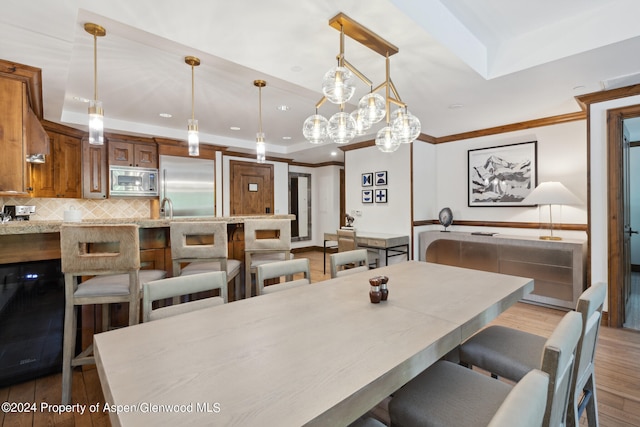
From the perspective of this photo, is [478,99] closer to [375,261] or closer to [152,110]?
[375,261]

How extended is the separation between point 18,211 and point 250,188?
3598 mm

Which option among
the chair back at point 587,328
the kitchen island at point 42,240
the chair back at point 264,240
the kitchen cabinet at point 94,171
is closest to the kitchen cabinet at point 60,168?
the kitchen cabinet at point 94,171

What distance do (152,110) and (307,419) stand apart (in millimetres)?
4256

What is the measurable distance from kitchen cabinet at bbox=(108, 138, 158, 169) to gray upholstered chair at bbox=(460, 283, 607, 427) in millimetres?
5086

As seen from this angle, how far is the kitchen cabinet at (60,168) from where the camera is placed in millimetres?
3865

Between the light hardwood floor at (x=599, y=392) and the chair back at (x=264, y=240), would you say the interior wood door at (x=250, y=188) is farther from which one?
the light hardwood floor at (x=599, y=392)

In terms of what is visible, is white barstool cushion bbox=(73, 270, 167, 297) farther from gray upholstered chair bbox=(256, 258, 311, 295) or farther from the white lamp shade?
the white lamp shade

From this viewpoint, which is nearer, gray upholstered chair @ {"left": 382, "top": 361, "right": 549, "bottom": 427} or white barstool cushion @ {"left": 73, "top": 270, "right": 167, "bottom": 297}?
gray upholstered chair @ {"left": 382, "top": 361, "right": 549, "bottom": 427}

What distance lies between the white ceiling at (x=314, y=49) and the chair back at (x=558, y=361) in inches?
69.7

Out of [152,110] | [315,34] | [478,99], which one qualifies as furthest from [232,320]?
[152,110]

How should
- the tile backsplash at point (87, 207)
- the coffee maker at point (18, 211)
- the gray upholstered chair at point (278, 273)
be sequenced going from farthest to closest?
the tile backsplash at point (87, 207), the coffee maker at point (18, 211), the gray upholstered chair at point (278, 273)

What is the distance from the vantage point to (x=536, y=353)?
151 centimetres

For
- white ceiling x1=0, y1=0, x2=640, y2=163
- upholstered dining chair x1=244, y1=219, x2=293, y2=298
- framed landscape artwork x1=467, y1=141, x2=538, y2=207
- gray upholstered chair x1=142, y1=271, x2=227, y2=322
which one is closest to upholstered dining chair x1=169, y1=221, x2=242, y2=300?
upholstered dining chair x1=244, y1=219, x2=293, y2=298

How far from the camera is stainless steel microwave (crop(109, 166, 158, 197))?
15.1 feet
